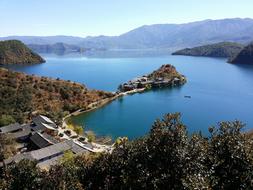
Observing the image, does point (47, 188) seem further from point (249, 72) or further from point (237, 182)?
point (249, 72)

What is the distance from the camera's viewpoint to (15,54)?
12962 centimetres

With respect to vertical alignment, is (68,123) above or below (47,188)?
below

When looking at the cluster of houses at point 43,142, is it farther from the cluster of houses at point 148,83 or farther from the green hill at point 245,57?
the green hill at point 245,57

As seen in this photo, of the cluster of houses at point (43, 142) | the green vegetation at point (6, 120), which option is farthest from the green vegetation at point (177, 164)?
the green vegetation at point (6, 120)

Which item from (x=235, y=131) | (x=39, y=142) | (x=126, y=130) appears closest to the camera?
(x=235, y=131)

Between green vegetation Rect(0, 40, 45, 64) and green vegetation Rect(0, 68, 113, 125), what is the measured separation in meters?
75.5

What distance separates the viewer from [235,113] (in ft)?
160

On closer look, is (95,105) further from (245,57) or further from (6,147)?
(245,57)

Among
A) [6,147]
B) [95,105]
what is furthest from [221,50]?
[6,147]

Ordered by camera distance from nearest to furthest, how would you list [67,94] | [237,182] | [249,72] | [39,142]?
[237,182]
[39,142]
[67,94]
[249,72]

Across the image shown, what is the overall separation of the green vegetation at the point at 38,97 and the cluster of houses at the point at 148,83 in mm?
9152

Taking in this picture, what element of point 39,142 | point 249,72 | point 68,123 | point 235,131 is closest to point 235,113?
point 68,123

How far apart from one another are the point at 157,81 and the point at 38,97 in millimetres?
33497

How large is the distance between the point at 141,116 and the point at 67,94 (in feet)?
44.2
